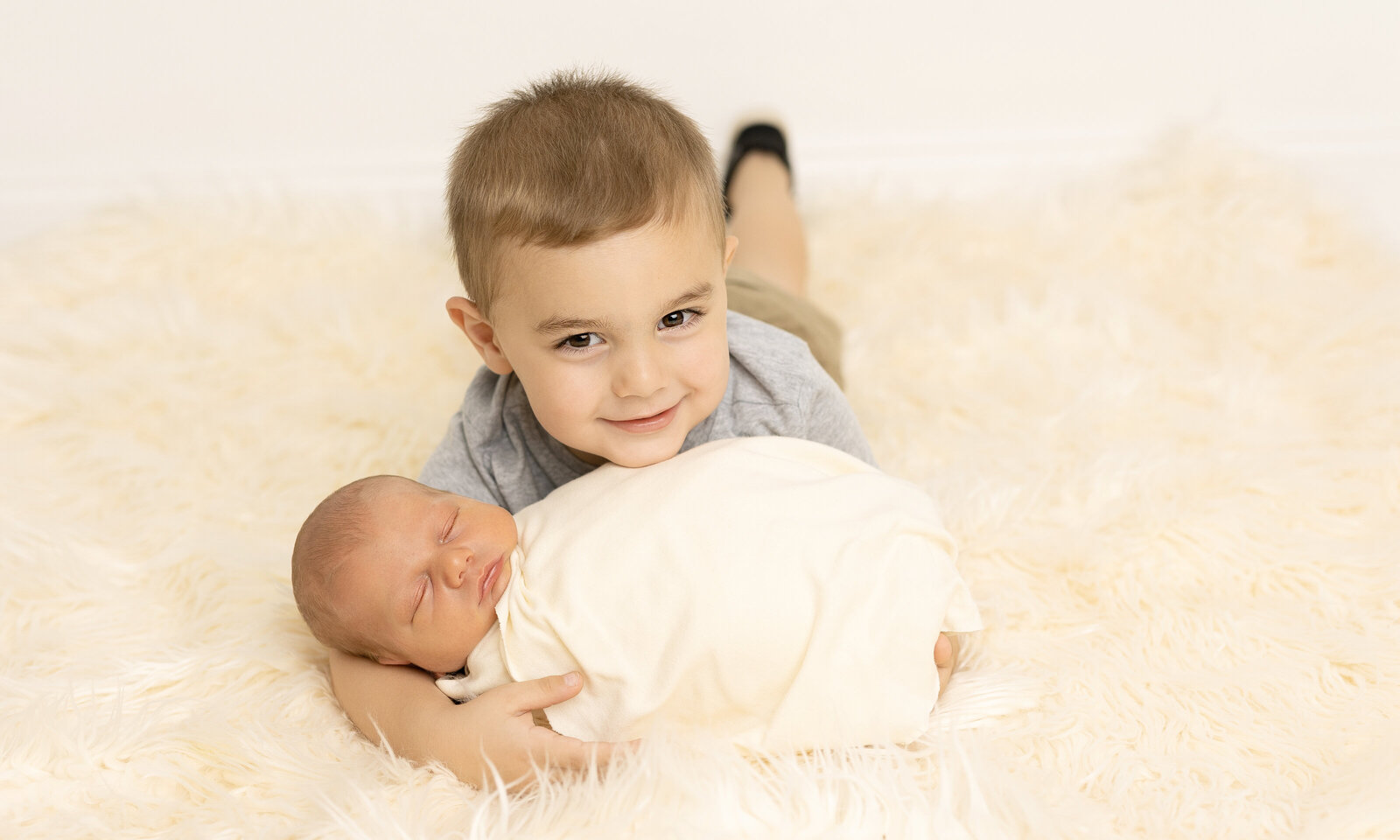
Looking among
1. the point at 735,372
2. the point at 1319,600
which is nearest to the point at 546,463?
the point at 735,372

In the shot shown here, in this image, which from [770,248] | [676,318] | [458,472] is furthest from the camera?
[770,248]

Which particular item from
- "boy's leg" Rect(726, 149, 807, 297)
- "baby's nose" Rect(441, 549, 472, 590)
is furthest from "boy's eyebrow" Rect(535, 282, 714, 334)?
"boy's leg" Rect(726, 149, 807, 297)

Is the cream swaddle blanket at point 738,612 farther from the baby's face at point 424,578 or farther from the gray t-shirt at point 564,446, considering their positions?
the gray t-shirt at point 564,446

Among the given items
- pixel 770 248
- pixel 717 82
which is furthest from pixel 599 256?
pixel 717 82

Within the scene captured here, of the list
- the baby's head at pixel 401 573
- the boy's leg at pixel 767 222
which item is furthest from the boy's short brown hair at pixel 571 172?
the boy's leg at pixel 767 222

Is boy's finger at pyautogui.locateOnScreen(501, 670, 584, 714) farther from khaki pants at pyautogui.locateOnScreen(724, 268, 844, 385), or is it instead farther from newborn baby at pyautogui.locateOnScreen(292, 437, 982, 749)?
khaki pants at pyautogui.locateOnScreen(724, 268, 844, 385)

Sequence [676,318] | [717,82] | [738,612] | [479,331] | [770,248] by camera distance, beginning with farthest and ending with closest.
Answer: [717,82] → [770,248] → [479,331] → [676,318] → [738,612]

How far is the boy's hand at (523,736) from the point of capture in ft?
3.01

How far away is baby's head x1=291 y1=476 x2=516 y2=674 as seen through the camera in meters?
0.98

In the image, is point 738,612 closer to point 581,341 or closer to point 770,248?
point 581,341

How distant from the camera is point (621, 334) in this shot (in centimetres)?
96

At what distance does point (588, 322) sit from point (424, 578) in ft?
0.94

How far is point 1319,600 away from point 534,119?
0.93 m

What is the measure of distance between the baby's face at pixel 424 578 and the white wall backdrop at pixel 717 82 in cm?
116
